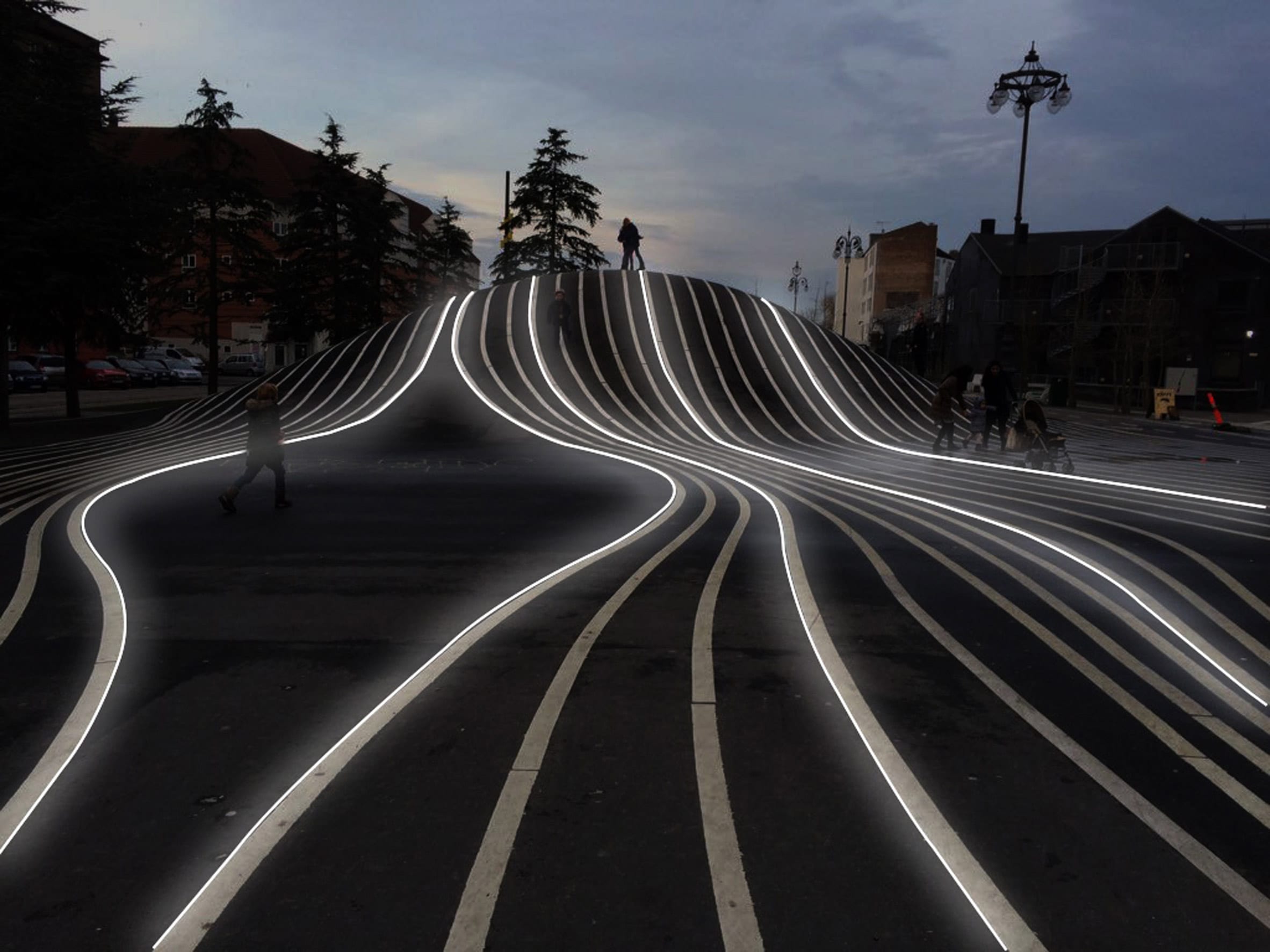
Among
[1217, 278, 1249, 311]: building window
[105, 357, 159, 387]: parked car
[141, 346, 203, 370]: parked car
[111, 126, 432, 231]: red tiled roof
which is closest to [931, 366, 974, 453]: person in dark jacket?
[1217, 278, 1249, 311]: building window

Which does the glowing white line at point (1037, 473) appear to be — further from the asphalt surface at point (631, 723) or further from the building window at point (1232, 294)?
the building window at point (1232, 294)

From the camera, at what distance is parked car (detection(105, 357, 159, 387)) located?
44.2m

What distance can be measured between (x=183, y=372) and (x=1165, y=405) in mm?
46440

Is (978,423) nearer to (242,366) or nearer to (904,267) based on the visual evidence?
(242,366)

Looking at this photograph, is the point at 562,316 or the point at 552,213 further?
the point at 552,213

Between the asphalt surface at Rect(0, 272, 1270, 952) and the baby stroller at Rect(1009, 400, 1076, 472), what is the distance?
11.4ft

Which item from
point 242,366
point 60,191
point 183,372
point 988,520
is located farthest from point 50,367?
point 988,520

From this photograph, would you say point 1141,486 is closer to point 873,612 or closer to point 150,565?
point 873,612

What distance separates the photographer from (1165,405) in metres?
34.6

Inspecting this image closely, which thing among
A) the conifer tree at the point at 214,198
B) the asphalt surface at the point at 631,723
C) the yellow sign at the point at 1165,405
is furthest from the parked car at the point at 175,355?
the yellow sign at the point at 1165,405

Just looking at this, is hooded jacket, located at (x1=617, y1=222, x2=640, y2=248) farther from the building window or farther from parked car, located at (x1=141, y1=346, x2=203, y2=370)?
the building window

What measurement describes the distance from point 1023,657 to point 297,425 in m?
18.6

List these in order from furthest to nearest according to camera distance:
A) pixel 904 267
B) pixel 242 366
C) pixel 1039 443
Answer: pixel 904 267 → pixel 242 366 → pixel 1039 443

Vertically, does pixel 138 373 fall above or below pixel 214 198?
below
